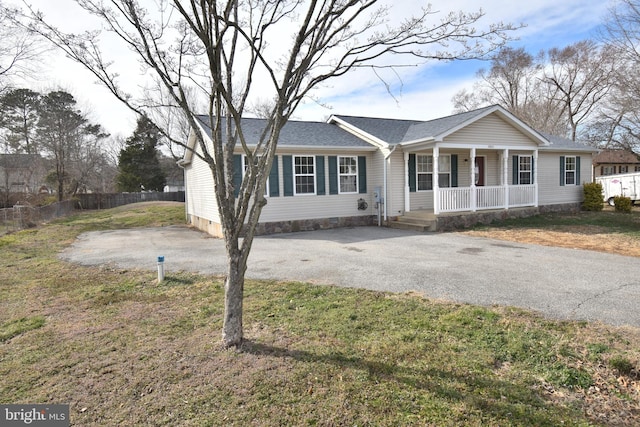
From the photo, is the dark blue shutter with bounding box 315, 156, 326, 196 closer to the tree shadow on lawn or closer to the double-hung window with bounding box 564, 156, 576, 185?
the tree shadow on lawn

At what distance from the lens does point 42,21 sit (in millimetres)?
3359

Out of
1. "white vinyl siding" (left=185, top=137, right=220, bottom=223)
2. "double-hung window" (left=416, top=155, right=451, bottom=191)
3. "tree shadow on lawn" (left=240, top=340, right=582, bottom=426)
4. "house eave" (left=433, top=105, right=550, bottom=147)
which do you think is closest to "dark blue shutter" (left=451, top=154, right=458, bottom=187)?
"double-hung window" (left=416, top=155, right=451, bottom=191)

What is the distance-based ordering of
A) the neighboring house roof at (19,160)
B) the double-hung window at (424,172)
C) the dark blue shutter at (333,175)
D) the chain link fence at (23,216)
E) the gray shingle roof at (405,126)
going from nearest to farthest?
the gray shingle roof at (405,126) → the dark blue shutter at (333,175) → the double-hung window at (424,172) → the chain link fence at (23,216) → the neighboring house roof at (19,160)

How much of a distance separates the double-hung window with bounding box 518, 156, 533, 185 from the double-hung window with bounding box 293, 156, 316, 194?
914cm

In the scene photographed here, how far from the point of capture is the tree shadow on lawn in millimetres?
2428

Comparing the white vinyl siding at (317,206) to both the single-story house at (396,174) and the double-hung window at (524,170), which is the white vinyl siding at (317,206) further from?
the double-hung window at (524,170)

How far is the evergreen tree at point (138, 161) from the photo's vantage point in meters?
33.9

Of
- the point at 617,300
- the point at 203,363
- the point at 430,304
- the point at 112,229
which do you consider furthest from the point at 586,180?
the point at 112,229

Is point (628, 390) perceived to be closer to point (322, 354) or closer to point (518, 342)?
point (518, 342)

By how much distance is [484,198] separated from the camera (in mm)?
12938

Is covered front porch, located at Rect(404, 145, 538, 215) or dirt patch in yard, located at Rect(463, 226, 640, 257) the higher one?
covered front porch, located at Rect(404, 145, 538, 215)

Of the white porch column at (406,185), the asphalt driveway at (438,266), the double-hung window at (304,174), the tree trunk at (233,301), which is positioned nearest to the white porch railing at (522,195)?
the white porch column at (406,185)

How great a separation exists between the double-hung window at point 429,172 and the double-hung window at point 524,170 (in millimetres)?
3524

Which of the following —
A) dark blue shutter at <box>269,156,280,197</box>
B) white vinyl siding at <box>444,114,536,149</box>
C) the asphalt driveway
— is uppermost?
white vinyl siding at <box>444,114,536,149</box>
